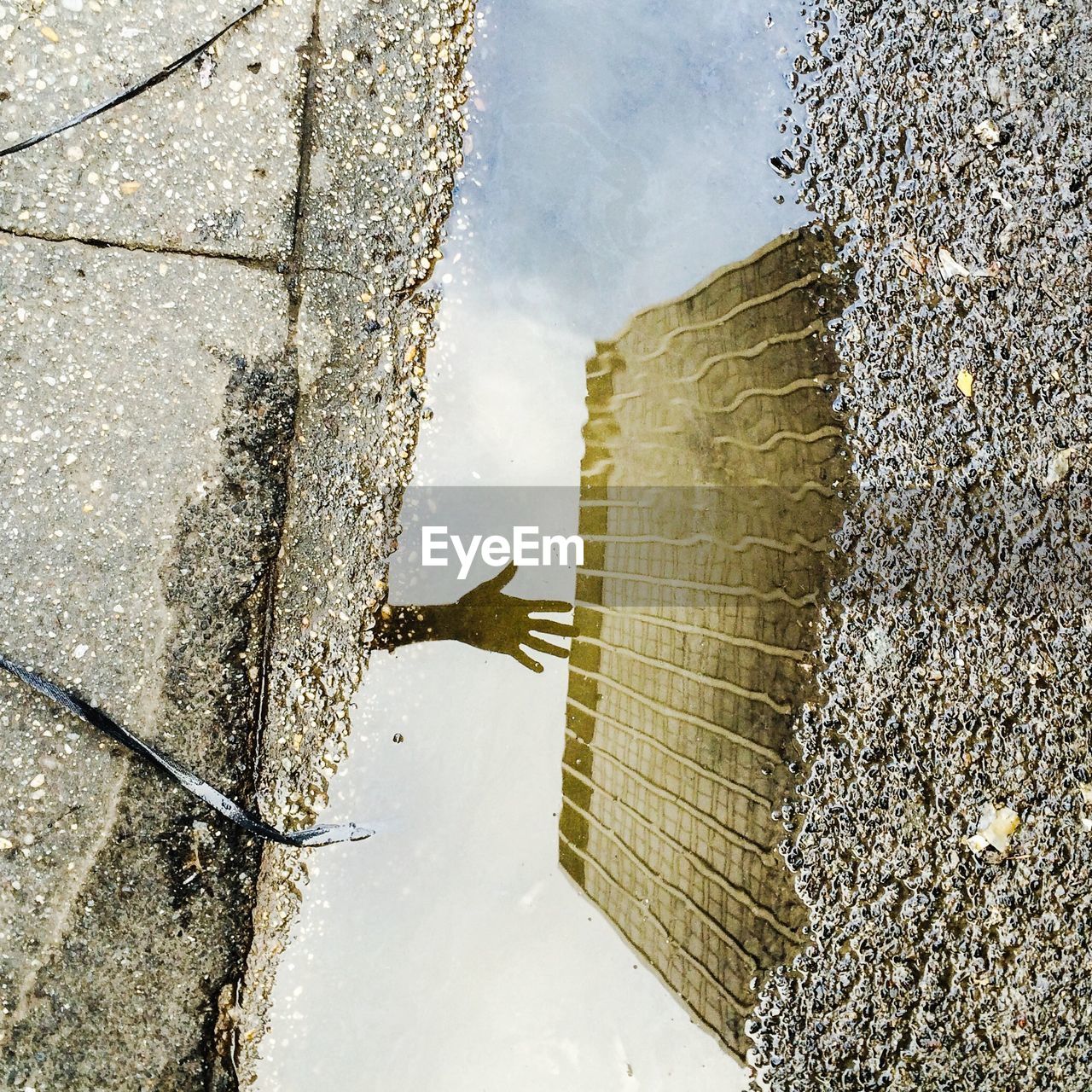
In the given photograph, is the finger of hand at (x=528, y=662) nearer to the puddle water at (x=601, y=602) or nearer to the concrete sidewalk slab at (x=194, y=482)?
the puddle water at (x=601, y=602)

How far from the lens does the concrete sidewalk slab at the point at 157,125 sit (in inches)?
65.2

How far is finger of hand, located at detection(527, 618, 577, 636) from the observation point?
179 centimetres

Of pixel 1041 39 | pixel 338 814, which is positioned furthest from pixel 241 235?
pixel 1041 39

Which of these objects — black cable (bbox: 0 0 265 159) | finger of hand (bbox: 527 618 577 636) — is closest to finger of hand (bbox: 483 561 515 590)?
finger of hand (bbox: 527 618 577 636)

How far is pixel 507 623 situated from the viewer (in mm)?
1786

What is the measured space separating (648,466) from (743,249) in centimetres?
65

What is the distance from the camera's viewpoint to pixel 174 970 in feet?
5.33

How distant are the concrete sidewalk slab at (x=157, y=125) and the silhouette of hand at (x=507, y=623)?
3.20 ft

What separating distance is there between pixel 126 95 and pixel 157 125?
9cm

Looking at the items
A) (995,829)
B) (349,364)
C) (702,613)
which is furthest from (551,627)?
(995,829)

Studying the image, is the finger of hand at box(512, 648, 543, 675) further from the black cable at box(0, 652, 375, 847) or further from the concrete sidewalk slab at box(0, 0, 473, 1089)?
the black cable at box(0, 652, 375, 847)

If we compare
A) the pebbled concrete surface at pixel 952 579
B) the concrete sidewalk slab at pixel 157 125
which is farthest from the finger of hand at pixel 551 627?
the concrete sidewalk slab at pixel 157 125

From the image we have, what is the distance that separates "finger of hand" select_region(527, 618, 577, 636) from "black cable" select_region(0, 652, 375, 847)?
2.26 ft

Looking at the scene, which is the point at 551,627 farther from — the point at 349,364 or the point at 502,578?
the point at 349,364
